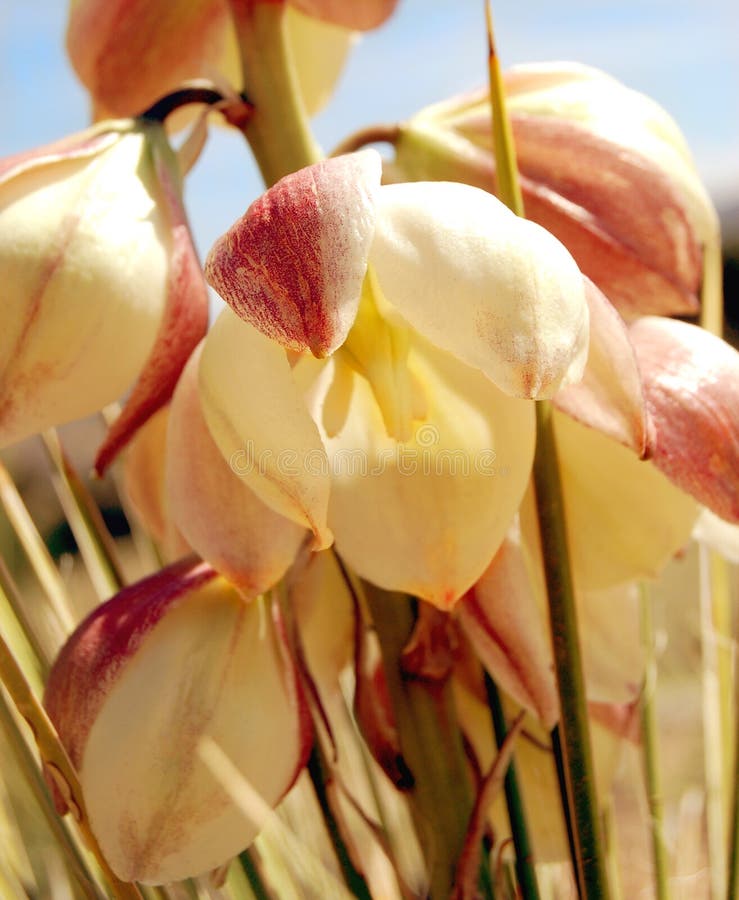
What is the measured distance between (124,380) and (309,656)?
0.32ft

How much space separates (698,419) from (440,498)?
65mm

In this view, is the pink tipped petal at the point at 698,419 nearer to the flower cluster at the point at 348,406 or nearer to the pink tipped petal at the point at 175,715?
the flower cluster at the point at 348,406

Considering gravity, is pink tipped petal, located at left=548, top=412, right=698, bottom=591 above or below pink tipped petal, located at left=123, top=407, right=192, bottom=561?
below

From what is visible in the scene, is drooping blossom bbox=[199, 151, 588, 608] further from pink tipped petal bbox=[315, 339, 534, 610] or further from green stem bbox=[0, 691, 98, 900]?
green stem bbox=[0, 691, 98, 900]

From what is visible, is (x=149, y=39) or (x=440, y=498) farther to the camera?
(x=149, y=39)

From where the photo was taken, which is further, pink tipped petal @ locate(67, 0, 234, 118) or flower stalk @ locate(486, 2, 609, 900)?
pink tipped petal @ locate(67, 0, 234, 118)

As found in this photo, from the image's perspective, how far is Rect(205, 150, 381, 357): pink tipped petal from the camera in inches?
7.7

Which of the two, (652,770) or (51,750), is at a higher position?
(51,750)

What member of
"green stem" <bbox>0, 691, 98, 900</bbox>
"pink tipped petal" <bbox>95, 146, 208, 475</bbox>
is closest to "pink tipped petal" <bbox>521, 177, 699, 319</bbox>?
"pink tipped petal" <bbox>95, 146, 208, 475</bbox>

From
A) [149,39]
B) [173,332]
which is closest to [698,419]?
[173,332]

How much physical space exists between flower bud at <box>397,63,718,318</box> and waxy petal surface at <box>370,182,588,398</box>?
10 centimetres

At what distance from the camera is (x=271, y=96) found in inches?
12.4

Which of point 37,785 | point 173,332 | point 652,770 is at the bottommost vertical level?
point 652,770

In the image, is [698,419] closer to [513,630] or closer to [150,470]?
[513,630]
